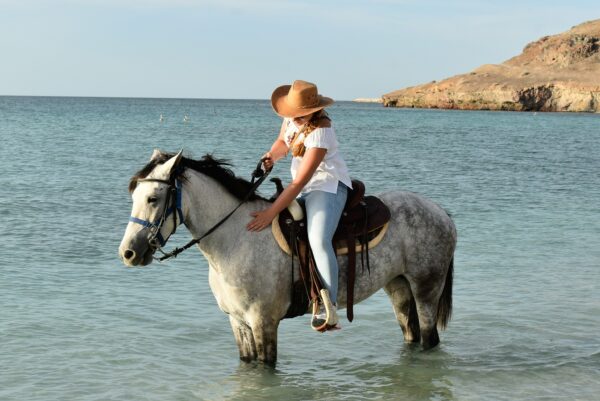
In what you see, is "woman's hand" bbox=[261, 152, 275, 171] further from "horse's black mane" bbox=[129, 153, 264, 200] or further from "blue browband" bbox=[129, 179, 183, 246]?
"blue browband" bbox=[129, 179, 183, 246]

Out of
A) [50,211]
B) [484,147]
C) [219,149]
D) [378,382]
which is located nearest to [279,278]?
[378,382]

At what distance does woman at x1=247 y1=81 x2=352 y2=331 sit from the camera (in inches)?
245

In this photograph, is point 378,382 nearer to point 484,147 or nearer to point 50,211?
point 50,211

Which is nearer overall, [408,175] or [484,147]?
[408,175]

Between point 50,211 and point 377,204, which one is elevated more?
point 377,204

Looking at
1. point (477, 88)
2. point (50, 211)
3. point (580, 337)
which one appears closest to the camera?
point (580, 337)

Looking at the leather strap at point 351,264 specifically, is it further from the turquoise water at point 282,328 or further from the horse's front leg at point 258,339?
the turquoise water at point 282,328

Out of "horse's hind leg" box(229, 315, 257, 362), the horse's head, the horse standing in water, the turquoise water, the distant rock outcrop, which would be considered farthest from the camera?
the distant rock outcrop

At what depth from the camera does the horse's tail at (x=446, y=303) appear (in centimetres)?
758

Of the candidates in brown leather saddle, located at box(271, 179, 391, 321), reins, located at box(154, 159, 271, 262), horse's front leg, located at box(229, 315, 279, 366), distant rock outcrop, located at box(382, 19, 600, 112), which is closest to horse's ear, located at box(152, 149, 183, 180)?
reins, located at box(154, 159, 271, 262)

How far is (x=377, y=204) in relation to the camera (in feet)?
22.4

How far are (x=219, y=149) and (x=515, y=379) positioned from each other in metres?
35.5

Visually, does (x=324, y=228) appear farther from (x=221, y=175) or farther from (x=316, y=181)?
(x=221, y=175)

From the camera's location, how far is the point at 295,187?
6.20 metres
